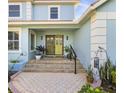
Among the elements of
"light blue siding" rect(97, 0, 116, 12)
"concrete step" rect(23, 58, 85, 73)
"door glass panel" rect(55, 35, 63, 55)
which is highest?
"light blue siding" rect(97, 0, 116, 12)

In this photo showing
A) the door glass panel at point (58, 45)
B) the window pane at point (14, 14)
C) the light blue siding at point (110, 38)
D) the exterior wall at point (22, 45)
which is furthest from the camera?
the door glass panel at point (58, 45)

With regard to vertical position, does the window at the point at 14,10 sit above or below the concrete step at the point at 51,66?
above

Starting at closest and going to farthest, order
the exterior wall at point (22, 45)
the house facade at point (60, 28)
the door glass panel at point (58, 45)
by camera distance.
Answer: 1. the house facade at point (60, 28)
2. the exterior wall at point (22, 45)
3. the door glass panel at point (58, 45)

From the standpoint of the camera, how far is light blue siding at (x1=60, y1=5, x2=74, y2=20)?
18750mm

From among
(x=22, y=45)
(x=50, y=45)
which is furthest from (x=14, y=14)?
(x=50, y=45)

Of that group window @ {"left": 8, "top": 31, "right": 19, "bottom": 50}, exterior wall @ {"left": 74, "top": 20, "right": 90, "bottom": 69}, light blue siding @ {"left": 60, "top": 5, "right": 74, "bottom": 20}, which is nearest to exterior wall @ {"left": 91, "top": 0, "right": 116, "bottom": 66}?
exterior wall @ {"left": 74, "top": 20, "right": 90, "bottom": 69}

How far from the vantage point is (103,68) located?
837 centimetres

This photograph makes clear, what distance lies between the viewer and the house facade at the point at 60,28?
878cm

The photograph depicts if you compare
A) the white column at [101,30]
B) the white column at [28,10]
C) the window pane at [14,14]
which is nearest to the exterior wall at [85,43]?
the white column at [101,30]

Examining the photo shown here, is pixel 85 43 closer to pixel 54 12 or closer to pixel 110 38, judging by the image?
pixel 110 38

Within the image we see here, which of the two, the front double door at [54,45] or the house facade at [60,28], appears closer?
the house facade at [60,28]

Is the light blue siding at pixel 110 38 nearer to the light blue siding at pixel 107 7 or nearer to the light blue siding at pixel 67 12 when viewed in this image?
the light blue siding at pixel 107 7

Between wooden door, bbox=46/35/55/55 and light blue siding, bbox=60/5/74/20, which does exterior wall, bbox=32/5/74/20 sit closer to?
light blue siding, bbox=60/5/74/20
